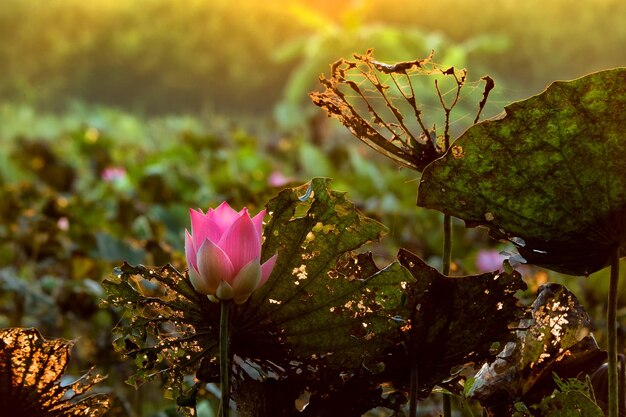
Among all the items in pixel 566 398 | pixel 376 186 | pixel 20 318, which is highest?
pixel 376 186

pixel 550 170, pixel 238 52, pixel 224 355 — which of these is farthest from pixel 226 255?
pixel 238 52

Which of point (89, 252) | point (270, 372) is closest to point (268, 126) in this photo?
point (89, 252)

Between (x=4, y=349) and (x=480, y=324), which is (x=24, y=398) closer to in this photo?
(x=4, y=349)

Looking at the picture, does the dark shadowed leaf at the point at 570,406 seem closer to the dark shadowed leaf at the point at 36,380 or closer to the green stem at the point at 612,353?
the green stem at the point at 612,353

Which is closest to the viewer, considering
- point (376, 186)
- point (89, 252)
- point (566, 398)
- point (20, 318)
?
point (566, 398)

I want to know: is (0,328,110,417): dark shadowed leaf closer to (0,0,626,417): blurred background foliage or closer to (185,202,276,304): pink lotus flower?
(185,202,276,304): pink lotus flower

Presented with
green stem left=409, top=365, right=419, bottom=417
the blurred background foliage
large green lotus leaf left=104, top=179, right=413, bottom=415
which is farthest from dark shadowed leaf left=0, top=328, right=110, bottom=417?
the blurred background foliage

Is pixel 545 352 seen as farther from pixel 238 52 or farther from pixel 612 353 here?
pixel 238 52

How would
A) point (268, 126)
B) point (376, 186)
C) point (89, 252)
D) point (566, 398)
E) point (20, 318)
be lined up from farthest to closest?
1. point (268, 126)
2. point (376, 186)
3. point (89, 252)
4. point (20, 318)
5. point (566, 398)
